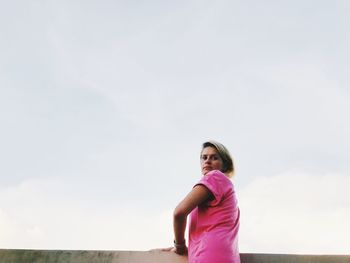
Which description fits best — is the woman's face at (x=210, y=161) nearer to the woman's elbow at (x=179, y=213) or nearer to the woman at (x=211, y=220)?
the woman at (x=211, y=220)

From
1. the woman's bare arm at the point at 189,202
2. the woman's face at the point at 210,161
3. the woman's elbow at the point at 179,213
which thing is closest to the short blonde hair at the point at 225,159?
the woman's face at the point at 210,161

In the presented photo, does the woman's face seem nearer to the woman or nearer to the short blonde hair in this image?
the short blonde hair

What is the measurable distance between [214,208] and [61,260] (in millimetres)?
1232

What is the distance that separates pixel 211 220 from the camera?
2.97 meters

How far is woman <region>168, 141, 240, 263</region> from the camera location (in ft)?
9.36

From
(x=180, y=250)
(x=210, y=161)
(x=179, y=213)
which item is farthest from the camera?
(x=210, y=161)

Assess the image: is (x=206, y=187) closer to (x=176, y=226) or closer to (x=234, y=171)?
(x=176, y=226)

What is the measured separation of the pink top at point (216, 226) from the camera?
284 cm

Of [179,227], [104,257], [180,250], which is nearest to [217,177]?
[179,227]

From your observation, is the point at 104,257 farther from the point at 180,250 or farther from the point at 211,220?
the point at 211,220

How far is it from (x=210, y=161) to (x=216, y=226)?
70 centimetres

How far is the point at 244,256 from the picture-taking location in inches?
130

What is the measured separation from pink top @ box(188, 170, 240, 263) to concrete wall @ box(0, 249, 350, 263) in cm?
35

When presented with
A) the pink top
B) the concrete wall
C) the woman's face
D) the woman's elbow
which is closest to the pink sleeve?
the pink top
